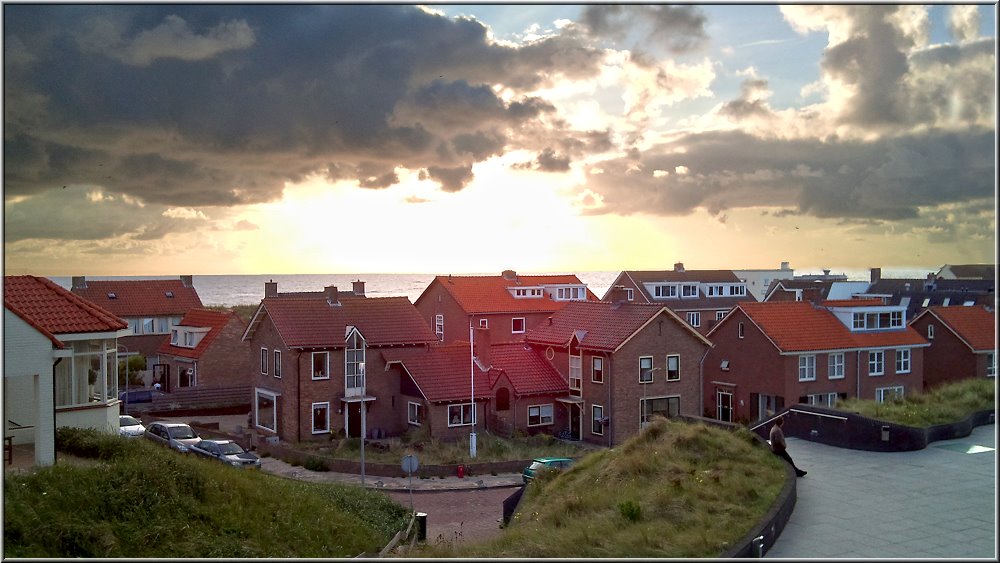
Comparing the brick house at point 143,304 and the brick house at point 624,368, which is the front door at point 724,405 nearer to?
the brick house at point 624,368

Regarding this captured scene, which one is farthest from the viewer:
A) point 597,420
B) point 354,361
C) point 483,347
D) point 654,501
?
point 483,347

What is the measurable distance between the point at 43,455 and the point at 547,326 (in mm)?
31366

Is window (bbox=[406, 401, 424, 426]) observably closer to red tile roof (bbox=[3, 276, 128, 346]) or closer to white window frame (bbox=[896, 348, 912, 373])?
red tile roof (bbox=[3, 276, 128, 346])

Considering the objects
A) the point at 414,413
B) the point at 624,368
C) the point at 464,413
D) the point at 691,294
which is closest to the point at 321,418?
the point at 414,413

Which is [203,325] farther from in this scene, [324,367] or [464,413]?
[464,413]

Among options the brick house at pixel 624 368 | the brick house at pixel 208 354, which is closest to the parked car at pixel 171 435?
the brick house at pixel 208 354

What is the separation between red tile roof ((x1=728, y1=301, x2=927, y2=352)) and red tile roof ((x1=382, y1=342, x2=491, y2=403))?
15635mm

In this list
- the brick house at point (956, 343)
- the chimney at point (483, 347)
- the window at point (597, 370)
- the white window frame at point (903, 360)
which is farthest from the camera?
the brick house at point (956, 343)

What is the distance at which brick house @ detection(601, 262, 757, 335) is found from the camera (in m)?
75.4

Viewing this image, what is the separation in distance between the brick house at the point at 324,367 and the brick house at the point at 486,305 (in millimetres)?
13705

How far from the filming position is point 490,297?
6231 cm

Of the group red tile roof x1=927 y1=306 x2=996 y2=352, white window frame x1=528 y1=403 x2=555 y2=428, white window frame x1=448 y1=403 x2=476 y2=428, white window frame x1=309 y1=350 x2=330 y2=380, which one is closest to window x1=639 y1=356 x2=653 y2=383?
white window frame x1=528 y1=403 x2=555 y2=428

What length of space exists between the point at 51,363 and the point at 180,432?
17.4m

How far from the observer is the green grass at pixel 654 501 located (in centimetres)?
1517
